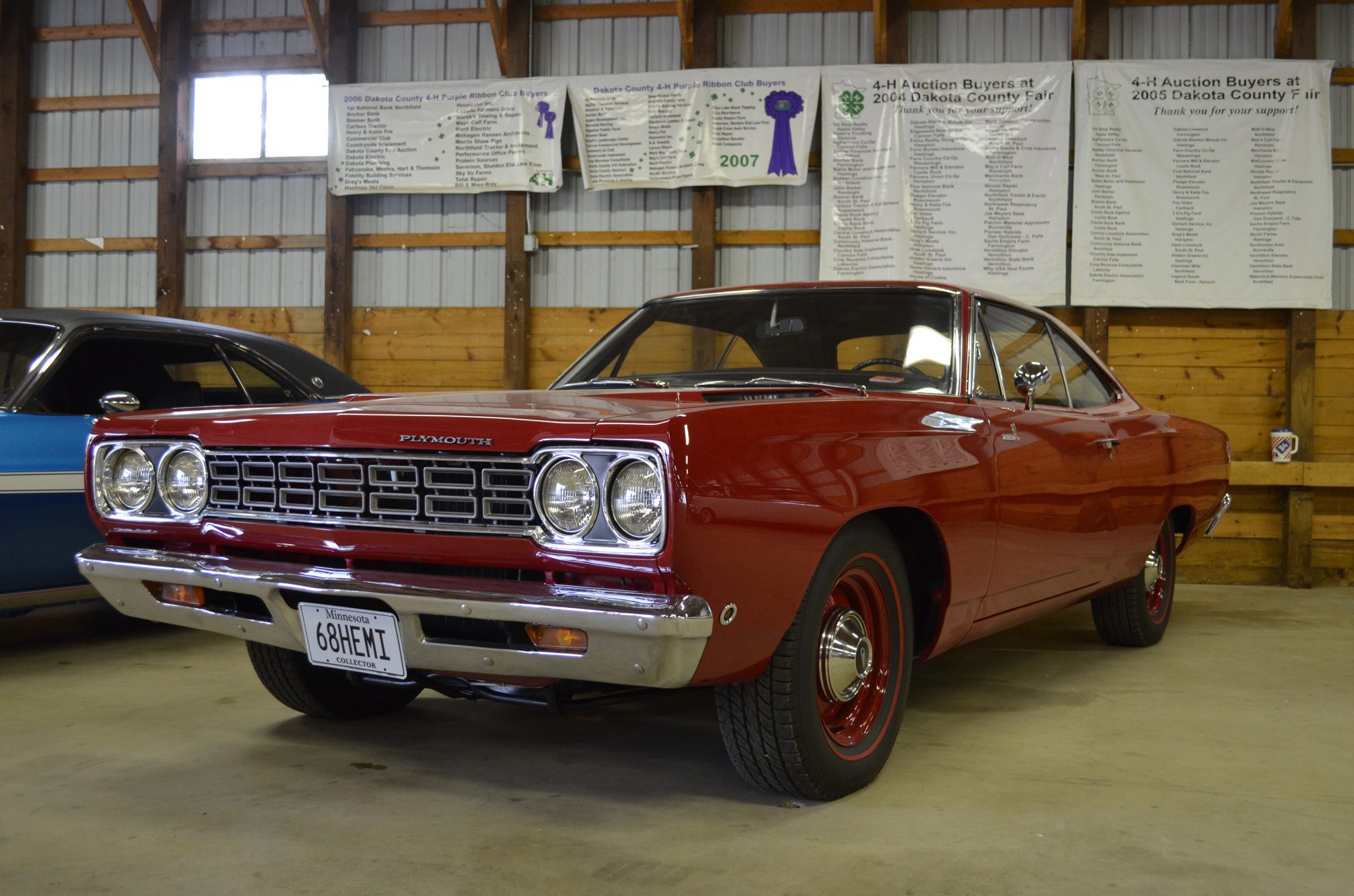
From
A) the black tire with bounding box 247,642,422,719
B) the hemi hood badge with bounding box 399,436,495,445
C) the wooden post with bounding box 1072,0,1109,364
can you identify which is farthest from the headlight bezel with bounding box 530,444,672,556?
the wooden post with bounding box 1072,0,1109,364

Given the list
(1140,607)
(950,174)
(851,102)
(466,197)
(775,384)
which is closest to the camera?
(775,384)

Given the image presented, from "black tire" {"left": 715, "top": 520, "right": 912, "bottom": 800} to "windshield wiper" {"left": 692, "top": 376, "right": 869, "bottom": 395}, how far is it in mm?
444

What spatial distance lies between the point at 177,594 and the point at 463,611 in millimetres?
922

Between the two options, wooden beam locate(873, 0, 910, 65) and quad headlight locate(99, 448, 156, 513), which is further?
wooden beam locate(873, 0, 910, 65)

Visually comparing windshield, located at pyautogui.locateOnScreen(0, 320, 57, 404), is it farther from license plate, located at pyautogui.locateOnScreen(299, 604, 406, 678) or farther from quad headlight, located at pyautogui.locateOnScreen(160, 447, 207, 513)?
license plate, located at pyautogui.locateOnScreen(299, 604, 406, 678)

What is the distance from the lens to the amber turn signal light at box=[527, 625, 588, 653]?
7.16ft

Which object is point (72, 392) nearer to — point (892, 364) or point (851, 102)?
point (892, 364)

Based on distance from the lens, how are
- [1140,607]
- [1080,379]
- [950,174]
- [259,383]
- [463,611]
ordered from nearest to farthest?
[463,611] < [1080,379] < [1140,607] < [259,383] < [950,174]

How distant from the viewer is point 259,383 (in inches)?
199

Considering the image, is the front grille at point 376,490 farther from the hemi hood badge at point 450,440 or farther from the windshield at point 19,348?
the windshield at point 19,348

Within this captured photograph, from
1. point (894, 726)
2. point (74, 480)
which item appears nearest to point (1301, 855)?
point (894, 726)

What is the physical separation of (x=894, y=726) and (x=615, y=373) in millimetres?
1437

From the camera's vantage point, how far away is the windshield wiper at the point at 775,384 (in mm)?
3037

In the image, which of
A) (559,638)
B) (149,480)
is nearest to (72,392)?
(149,480)
